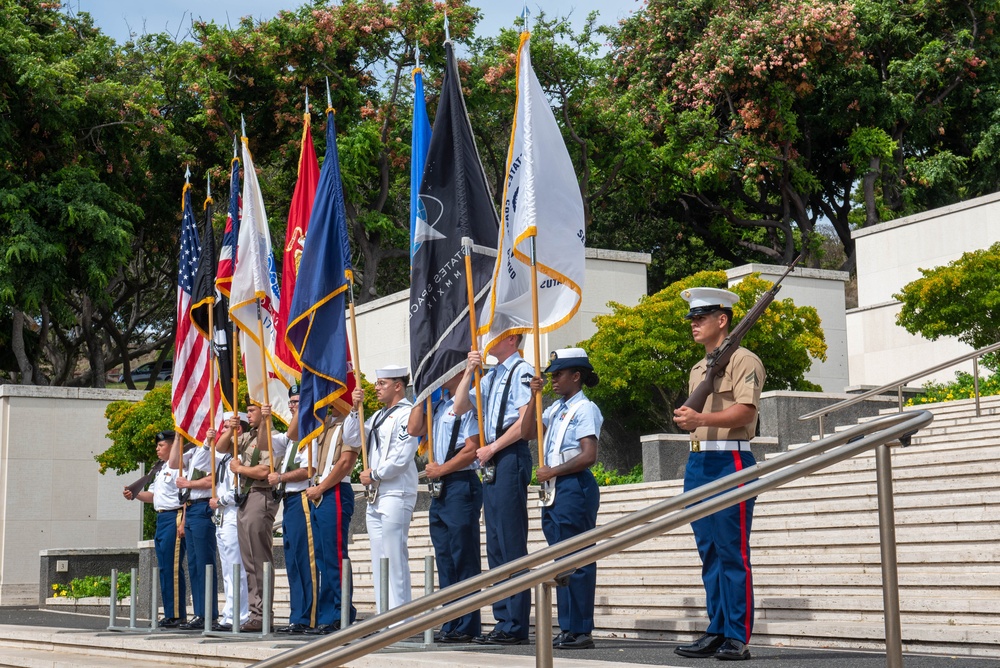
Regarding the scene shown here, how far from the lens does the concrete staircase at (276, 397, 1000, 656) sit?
741 cm

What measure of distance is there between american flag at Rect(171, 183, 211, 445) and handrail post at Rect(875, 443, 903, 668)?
8674 millimetres

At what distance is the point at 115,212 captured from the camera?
1033 inches

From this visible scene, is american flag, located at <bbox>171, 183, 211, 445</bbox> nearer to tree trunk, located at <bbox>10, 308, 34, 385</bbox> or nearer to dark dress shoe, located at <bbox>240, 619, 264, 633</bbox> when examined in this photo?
dark dress shoe, located at <bbox>240, 619, 264, 633</bbox>

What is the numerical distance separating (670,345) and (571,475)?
8866mm

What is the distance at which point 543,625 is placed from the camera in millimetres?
4328

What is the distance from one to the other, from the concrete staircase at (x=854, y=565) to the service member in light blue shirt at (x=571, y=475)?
99 cm

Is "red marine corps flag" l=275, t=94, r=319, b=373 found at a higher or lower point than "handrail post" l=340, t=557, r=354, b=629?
higher

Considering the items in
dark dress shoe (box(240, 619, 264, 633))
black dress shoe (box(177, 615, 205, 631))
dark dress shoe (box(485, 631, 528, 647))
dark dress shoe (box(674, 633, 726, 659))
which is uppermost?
dark dress shoe (box(674, 633, 726, 659))

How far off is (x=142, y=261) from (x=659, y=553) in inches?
943

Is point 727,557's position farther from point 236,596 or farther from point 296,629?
point 236,596

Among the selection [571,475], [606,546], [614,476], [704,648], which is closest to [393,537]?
[571,475]

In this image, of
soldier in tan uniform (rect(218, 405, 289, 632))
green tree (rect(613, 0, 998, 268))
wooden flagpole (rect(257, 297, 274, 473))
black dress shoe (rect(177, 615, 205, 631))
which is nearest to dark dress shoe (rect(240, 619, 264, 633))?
soldier in tan uniform (rect(218, 405, 289, 632))

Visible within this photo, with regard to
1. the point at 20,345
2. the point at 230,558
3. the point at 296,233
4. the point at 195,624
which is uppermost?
the point at 20,345

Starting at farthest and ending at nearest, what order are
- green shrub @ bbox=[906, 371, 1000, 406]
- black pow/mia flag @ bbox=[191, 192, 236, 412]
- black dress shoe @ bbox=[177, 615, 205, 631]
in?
green shrub @ bbox=[906, 371, 1000, 406], black pow/mia flag @ bbox=[191, 192, 236, 412], black dress shoe @ bbox=[177, 615, 205, 631]
